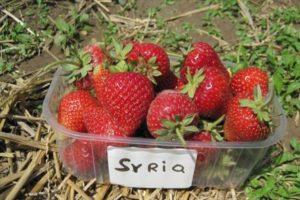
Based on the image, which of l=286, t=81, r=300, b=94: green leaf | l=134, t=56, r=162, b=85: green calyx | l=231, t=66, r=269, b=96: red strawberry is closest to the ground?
l=286, t=81, r=300, b=94: green leaf

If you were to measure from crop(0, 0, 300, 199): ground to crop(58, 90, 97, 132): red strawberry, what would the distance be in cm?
23

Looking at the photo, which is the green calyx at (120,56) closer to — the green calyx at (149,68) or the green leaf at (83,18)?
the green calyx at (149,68)

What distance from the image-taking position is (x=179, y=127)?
1.42m

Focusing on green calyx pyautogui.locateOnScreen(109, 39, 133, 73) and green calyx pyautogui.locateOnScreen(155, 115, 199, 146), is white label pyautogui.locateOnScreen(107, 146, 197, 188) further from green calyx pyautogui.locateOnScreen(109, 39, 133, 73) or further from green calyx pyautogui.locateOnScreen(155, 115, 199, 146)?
green calyx pyautogui.locateOnScreen(109, 39, 133, 73)

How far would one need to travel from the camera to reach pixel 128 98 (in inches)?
56.7

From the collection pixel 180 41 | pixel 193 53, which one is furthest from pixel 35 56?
pixel 193 53

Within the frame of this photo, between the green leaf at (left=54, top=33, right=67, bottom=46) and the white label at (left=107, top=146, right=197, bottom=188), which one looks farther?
the green leaf at (left=54, top=33, right=67, bottom=46)

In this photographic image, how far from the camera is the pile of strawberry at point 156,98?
56.6 inches

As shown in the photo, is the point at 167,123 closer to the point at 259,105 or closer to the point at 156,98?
the point at 156,98

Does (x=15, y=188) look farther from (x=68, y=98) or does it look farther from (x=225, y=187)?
→ (x=225, y=187)

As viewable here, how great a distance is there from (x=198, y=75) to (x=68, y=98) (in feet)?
1.41

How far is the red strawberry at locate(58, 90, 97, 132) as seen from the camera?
157 centimetres

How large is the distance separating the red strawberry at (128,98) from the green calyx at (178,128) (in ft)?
0.30

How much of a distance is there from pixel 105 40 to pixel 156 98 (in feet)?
1.39
